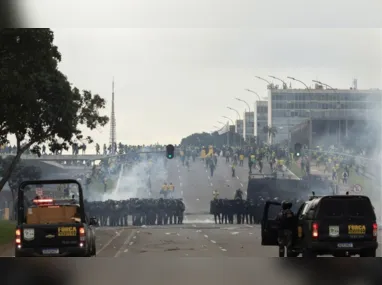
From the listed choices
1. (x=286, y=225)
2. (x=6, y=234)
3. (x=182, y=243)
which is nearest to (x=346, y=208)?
(x=286, y=225)

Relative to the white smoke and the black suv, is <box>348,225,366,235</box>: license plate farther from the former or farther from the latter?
the white smoke

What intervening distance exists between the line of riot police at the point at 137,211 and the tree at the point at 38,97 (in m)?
15.4

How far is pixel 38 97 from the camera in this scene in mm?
61500

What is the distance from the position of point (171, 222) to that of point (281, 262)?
190ft

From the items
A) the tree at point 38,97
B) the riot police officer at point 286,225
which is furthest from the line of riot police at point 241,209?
the riot police officer at point 286,225

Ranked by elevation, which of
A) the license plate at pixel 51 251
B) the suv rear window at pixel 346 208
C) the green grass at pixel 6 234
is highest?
the suv rear window at pixel 346 208

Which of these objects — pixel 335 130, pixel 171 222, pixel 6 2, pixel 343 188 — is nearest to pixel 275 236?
pixel 6 2

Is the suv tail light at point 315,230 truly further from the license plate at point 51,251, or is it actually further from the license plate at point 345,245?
the license plate at point 51,251

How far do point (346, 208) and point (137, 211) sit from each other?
52905mm

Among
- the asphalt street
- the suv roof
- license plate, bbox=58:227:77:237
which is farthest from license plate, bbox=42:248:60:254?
the suv roof

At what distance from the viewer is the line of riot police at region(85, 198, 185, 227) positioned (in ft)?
281

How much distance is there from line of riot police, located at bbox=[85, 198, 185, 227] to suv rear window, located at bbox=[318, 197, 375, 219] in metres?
51.4

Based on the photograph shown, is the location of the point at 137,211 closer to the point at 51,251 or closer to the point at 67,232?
the point at 67,232

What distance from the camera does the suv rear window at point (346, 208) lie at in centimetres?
3419
